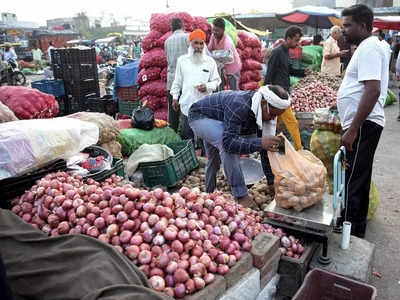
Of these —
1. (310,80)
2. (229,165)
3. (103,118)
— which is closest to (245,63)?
(310,80)

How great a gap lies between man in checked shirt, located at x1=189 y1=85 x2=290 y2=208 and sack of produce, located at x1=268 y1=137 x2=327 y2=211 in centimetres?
14

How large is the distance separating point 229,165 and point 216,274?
4.69 feet

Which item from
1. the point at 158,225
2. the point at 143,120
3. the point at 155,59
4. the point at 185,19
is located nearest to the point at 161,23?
the point at 185,19

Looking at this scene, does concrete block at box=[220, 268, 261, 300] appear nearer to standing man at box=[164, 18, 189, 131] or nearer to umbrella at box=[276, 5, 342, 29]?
standing man at box=[164, 18, 189, 131]

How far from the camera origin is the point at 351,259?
2447 millimetres

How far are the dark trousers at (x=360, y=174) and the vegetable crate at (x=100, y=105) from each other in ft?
17.6

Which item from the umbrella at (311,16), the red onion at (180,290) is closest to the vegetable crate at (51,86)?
the red onion at (180,290)

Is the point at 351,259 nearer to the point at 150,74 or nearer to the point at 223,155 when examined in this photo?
the point at 223,155

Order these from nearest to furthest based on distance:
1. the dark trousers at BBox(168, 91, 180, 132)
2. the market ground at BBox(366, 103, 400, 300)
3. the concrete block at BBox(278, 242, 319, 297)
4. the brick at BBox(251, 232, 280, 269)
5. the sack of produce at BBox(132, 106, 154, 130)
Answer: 1. the brick at BBox(251, 232, 280, 269)
2. the concrete block at BBox(278, 242, 319, 297)
3. the market ground at BBox(366, 103, 400, 300)
4. the sack of produce at BBox(132, 106, 154, 130)
5. the dark trousers at BBox(168, 91, 180, 132)

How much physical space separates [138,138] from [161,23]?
254 cm

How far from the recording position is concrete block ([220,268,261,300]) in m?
1.83

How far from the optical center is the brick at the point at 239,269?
5.99ft

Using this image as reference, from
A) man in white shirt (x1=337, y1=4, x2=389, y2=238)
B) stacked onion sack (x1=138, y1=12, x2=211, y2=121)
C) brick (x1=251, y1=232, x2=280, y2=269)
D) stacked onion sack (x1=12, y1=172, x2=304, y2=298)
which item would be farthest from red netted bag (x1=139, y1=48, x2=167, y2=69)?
brick (x1=251, y1=232, x2=280, y2=269)

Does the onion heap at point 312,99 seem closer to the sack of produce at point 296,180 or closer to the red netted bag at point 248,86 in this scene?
the red netted bag at point 248,86
